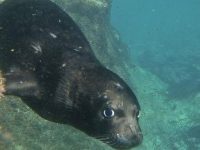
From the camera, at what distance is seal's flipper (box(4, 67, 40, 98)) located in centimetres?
438

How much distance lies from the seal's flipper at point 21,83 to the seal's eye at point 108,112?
32.9 inches

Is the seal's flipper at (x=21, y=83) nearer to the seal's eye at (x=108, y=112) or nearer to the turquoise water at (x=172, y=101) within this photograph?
the seal's eye at (x=108, y=112)

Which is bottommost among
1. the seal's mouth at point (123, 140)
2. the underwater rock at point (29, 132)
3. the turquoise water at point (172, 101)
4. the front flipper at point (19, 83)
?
the turquoise water at point (172, 101)

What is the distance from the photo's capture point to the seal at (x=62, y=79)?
406 cm

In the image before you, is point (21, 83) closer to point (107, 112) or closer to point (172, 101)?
point (107, 112)

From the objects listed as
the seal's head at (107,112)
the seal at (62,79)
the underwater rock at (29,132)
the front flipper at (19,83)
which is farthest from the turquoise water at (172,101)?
the seal's head at (107,112)

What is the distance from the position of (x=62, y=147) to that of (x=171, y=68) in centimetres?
2189

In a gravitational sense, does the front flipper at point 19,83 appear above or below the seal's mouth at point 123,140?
below

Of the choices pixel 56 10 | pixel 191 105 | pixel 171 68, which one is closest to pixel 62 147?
pixel 56 10

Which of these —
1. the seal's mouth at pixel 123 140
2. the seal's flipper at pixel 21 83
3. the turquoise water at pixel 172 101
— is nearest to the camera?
the seal's mouth at pixel 123 140

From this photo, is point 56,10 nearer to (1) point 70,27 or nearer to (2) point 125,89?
(1) point 70,27

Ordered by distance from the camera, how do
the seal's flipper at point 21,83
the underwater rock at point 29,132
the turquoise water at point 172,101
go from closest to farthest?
the seal's flipper at point 21,83, the underwater rock at point 29,132, the turquoise water at point 172,101

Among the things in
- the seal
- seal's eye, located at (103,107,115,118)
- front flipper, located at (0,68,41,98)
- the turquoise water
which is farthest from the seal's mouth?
the turquoise water

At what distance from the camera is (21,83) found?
4.49 metres
